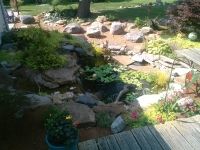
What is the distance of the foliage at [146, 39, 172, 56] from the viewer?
9398 mm

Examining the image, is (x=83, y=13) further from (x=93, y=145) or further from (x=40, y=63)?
(x=93, y=145)

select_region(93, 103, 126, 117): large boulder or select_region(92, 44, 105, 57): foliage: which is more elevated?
select_region(93, 103, 126, 117): large boulder

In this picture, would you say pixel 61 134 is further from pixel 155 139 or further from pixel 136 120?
pixel 136 120

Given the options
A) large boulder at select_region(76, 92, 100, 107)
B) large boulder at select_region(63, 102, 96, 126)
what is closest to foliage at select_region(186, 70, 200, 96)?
large boulder at select_region(76, 92, 100, 107)

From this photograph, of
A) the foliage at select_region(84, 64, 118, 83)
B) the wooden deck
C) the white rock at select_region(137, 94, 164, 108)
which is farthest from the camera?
the foliage at select_region(84, 64, 118, 83)

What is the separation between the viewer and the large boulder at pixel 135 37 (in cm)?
1041

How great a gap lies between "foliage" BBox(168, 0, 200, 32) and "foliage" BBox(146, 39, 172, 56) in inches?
44.5

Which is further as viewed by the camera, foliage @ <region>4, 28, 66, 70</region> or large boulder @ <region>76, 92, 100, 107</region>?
foliage @ <region>4, 28, 66, 70</region>

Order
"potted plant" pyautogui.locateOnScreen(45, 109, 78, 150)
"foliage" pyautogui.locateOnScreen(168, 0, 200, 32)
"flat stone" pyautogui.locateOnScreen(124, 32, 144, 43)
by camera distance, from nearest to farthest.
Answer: "potted plant" pyautogui.locateOnScreen(45, 109, 78, 150)
"foliage" pyautogui.locateOnScreen(168, 0, 200, 32)
"flat stone" pyautogui.locateOnScreen(124, 32, 144, 43)

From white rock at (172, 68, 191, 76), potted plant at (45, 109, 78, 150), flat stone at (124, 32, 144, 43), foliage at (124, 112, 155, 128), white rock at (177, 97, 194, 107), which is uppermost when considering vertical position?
potted plant at (45, 109, 78, 150)

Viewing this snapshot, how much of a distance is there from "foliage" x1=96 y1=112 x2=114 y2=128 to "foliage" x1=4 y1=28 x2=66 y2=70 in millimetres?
2436

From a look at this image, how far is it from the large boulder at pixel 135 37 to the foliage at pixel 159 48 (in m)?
0.70

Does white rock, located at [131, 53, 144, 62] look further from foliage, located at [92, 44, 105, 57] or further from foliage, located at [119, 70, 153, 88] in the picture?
foliage, located at [92, 44, 105, 57]

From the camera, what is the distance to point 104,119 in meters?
5.67
